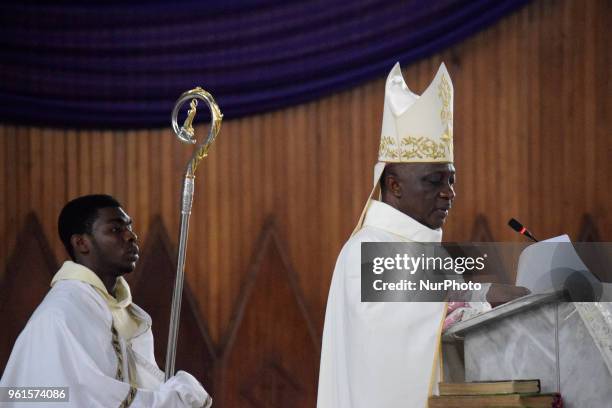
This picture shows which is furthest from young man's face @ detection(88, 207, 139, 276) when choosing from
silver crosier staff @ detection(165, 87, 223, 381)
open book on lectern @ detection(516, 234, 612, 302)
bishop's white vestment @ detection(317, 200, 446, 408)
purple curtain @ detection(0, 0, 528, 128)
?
open book on lectern @ detection(516, 234, 612, 302)

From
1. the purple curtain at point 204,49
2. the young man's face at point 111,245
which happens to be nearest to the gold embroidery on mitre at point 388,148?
the young man's face at point 111,245

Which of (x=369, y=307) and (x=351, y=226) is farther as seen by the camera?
(x=351, y=226)

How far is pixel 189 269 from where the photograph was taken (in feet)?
21.3

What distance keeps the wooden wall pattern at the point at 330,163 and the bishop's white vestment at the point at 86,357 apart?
141cm

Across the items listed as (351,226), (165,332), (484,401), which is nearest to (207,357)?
(165,332)

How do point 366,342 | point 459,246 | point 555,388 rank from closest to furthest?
point 555,388, point 366,342, point 459,246

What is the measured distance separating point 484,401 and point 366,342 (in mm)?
1027

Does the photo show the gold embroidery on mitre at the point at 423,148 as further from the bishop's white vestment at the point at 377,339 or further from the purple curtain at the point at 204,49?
the purple curtain at the point at 204,49

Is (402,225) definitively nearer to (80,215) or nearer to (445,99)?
(445,99)

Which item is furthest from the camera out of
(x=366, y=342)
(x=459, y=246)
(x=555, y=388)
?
(x=459, y=246)

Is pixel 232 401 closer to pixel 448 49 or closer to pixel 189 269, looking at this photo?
pixel 189 269

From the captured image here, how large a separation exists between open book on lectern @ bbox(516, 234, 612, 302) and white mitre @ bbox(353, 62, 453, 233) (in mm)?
696

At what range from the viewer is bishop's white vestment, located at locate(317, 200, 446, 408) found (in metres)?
4.33

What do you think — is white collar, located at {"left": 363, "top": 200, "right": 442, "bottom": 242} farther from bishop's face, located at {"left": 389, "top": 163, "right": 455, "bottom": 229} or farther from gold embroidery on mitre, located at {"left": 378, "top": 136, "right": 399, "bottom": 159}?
gold embroidery on mitre, located at {"left": 378, "top": 136, "right": 399, "bottom": 159}
